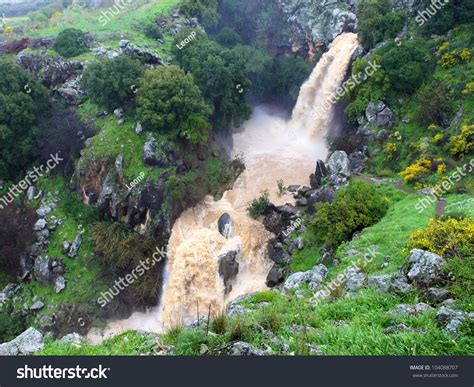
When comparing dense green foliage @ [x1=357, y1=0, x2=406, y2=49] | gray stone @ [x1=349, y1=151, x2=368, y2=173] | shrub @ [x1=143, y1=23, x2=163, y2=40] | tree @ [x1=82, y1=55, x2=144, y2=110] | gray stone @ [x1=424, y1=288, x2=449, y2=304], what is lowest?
gray stone @ [x1=424, y1=288, x2=449, y2=304]

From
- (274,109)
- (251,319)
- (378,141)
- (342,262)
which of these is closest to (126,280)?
(342,262)

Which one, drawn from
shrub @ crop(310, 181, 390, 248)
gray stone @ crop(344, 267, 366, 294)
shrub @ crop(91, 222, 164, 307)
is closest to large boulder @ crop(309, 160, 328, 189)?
shrub @ crop(310, 181, 390, 248)

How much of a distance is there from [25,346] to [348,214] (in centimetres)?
1411

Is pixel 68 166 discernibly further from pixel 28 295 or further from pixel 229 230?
pixel 229 230

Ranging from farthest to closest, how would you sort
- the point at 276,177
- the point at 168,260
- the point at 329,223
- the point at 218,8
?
the point at 218,8, the point at 276,177, the point at 168,260, the point at 329,223

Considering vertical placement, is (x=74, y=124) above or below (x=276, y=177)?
above

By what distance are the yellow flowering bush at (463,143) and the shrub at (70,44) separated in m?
28.0

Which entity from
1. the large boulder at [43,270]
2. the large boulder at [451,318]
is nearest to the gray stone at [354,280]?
the large boulder at [451,318]

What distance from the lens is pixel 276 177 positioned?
98.1ft

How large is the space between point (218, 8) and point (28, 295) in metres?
34.5

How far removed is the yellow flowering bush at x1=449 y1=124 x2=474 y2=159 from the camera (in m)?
21.3

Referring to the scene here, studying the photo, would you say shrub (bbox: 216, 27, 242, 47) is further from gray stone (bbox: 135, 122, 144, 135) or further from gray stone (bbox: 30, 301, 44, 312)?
gray stone (bbox: 30, 301, 44, 312)

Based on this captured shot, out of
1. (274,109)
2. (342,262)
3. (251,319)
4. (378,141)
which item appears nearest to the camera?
(251,319)

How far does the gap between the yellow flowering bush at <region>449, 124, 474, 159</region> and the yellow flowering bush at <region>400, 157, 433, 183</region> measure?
135cm
